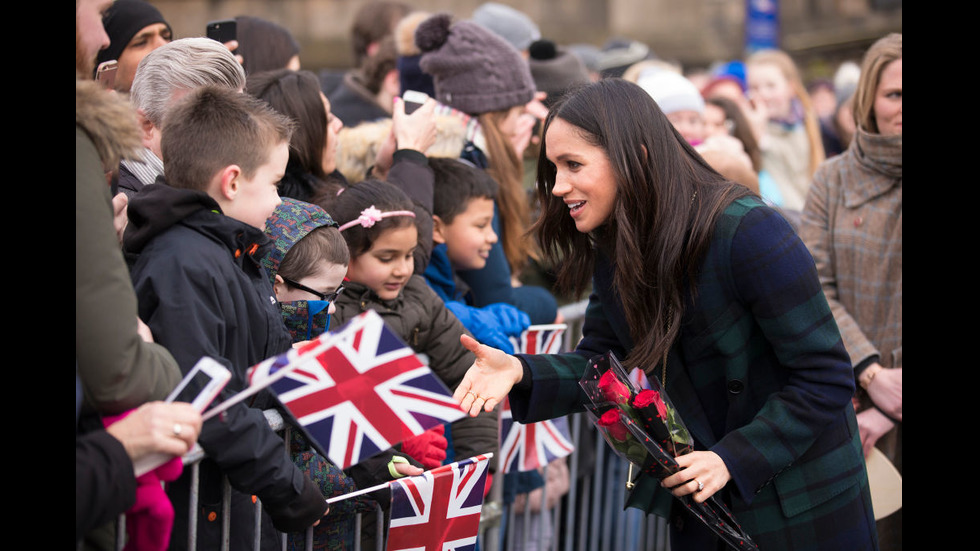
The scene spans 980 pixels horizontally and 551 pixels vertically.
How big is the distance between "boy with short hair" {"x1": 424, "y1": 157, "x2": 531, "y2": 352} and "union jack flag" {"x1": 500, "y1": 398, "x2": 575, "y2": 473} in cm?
43

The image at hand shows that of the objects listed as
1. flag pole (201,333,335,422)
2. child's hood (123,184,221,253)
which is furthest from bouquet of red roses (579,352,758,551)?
child's hood (123,184,221,253)

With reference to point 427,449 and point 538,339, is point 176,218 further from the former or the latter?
point 538,339

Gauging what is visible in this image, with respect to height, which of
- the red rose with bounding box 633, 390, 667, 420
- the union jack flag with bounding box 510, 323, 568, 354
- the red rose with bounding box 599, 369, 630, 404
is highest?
the red rose with bounding box 599, 369, 630, 404

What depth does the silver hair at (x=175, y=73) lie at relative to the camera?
3.32 m

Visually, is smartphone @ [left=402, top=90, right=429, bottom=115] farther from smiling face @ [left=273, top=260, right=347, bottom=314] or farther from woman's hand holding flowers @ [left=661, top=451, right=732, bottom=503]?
woman's hand holding flowers @ [left=661, top=451, right=732, bottom=503]

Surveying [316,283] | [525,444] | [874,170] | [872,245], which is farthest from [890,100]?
[316,283]

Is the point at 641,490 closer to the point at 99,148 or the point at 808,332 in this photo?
the point at 808,332

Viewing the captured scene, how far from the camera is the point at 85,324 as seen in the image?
85.3 inches

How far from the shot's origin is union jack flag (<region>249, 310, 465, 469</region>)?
2416 mm

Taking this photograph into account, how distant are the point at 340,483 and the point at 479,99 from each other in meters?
2.57

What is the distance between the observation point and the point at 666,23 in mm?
21359

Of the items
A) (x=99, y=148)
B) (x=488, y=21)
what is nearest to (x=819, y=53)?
(x=488, y=21)

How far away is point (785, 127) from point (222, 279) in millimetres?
6828

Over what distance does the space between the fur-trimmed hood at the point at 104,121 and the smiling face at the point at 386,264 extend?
1404 millimetres
